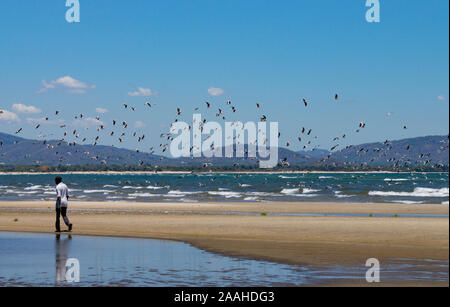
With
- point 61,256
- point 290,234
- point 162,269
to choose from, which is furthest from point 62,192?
point 162,269

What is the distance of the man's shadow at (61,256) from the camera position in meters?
17.4

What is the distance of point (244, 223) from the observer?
34.6 metres

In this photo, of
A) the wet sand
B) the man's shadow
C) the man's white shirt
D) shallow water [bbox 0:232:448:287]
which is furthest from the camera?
the man's white shirt

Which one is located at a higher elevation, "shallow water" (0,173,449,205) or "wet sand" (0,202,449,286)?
"wet sand" (0,202,449,286)

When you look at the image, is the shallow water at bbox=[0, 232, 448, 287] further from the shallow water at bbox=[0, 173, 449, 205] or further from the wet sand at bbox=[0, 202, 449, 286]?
the shallow water at bbox=[0, 173, 449, 205]

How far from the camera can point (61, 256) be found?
2161cm

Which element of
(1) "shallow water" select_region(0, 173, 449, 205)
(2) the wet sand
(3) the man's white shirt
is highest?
(3) the man's white shirt

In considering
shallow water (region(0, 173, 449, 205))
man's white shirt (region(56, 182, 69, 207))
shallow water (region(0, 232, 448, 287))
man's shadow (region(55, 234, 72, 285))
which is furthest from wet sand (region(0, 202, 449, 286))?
shallow water (region(0, 173, 449, 205))

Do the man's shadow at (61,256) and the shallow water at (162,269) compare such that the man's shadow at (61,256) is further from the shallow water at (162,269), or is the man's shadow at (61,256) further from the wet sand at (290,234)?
the wet sand at (290,234)

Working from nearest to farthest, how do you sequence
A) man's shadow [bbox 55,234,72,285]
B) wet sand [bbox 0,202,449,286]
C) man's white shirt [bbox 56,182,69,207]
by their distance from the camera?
man's shadow [bbox 55,234,72,285] < wet sand [bbox 0,202,449,286] < man's white shirt [bbox 56,182,69,207]

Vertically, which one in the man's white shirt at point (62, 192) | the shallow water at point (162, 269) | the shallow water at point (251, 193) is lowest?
the shallow water at point (251, 193)

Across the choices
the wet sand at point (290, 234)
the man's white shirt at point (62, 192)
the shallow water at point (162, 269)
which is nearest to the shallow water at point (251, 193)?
the wet sand at point (290, 234)

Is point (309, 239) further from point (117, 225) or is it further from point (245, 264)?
point (117, 225)

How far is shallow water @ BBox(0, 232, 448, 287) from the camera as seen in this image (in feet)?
55.5
